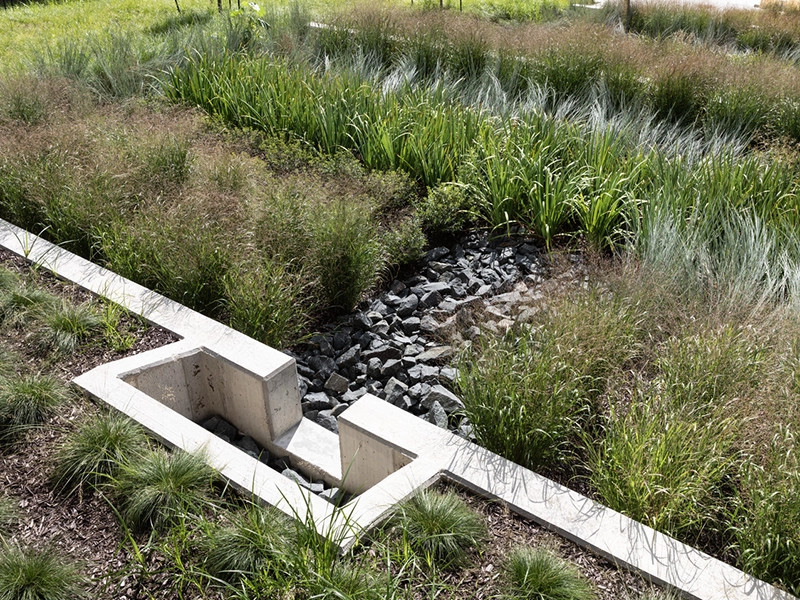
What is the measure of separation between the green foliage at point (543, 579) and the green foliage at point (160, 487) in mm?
967

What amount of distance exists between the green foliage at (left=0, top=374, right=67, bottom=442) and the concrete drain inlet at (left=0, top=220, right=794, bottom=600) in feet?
0.38

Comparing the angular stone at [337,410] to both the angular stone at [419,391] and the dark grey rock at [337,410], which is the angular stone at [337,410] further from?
the angular stone at [419,391]

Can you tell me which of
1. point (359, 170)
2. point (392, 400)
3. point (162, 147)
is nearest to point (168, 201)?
point (162, 147)

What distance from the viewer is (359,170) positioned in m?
4.84

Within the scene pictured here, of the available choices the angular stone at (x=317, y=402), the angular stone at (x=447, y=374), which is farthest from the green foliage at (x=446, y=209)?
the angular stone at (x=317, y=402)

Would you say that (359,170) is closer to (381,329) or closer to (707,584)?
(381,329)

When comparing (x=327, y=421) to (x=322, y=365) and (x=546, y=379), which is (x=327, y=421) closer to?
(x=322, y=365)

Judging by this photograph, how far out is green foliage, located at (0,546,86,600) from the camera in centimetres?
211

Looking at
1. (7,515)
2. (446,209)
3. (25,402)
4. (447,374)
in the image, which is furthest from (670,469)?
(446,209)

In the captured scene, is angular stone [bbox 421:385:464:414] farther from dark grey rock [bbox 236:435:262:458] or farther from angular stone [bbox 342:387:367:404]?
dark grey rock [bbox 236:435:262:458]

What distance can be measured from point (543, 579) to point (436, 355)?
1601 millimetres

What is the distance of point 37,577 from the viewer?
2154mm

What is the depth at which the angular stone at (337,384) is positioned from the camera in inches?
141

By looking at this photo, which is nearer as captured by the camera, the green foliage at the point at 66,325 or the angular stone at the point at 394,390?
the green foliage at the point at 66,325
